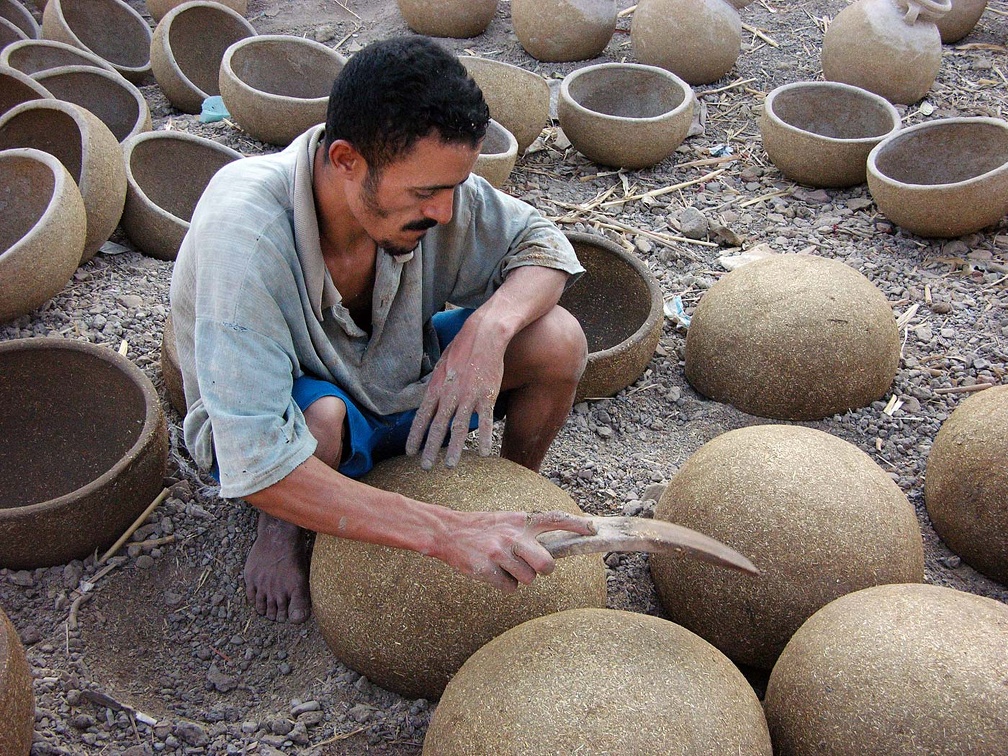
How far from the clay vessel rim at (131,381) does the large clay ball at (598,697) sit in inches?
51.6

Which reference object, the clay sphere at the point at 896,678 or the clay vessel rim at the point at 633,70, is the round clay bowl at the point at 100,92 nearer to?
the clay vessel rim at the point at 633,70

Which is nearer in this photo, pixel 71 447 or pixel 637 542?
pixel 637 542

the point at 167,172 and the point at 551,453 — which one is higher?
the point at 167,172

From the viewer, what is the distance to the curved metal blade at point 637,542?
6.37 ft

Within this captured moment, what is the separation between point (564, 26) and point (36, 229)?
401 cm

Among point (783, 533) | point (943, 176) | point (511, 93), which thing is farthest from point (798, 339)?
point (511, 93)

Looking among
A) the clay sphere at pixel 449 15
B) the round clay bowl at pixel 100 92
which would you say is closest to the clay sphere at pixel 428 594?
the round clay bowl at pixel 100 92

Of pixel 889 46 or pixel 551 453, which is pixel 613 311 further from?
pixel 889 46

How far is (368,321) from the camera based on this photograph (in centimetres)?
254

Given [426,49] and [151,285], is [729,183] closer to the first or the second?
[151,285]

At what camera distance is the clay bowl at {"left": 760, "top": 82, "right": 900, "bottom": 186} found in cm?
475

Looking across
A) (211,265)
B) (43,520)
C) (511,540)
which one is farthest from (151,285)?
(511,540)

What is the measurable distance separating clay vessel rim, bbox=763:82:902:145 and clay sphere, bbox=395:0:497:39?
2.57 meters

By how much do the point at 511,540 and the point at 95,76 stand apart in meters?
4.47
